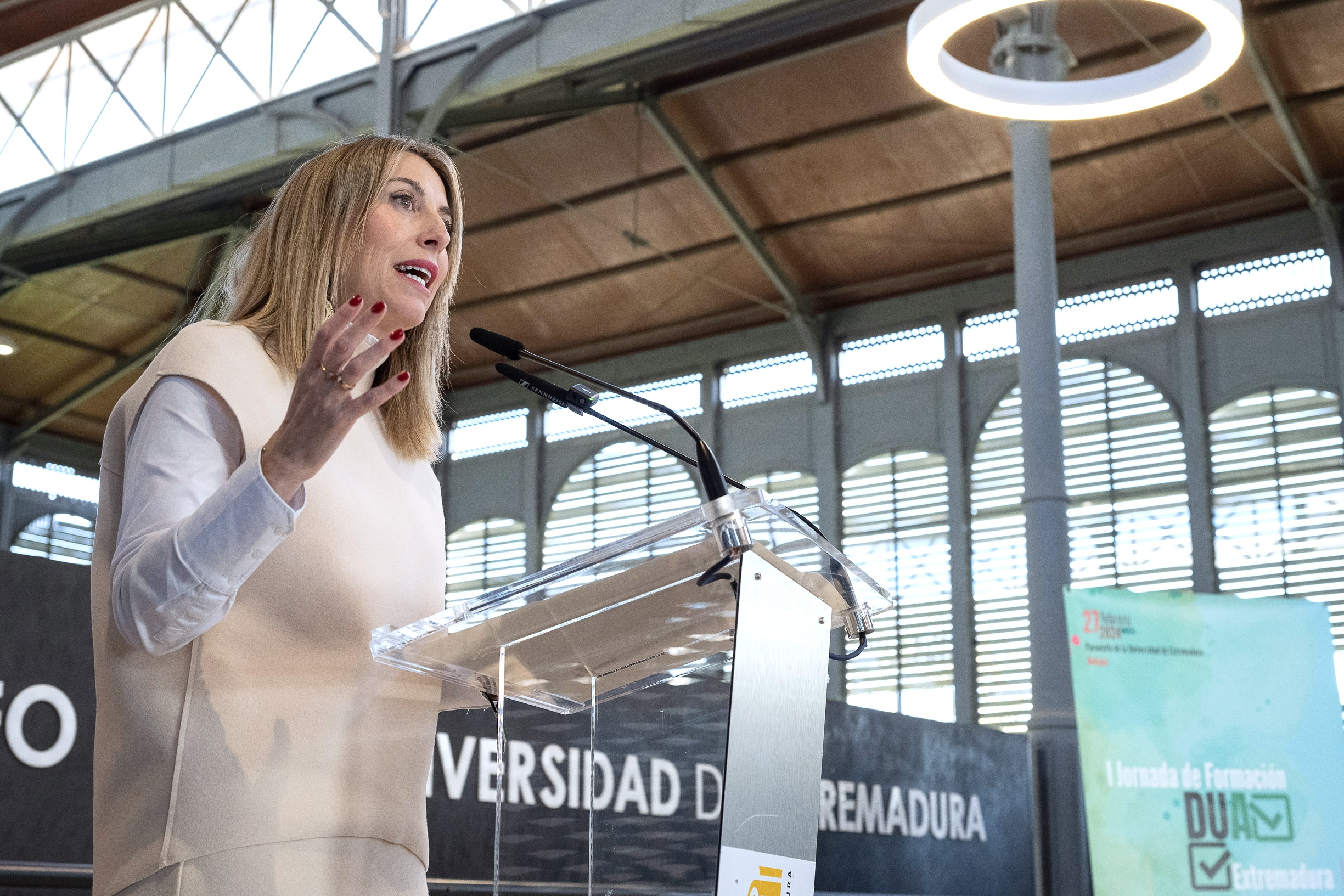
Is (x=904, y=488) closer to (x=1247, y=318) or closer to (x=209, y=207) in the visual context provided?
(x=1247, y=318)

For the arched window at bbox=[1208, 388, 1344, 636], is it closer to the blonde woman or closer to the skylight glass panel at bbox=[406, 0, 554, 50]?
the skylight glass panel at bbox=[406, 0, 554, 50]

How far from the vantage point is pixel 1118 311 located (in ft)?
42.9

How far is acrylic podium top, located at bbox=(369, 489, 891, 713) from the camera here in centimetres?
132

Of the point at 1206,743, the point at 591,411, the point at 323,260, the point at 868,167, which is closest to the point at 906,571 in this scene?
the point at 868,167

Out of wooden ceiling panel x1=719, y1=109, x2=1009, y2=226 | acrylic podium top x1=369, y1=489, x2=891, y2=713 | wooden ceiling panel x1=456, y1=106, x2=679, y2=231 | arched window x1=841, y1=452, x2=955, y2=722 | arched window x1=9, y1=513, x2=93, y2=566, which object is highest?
wooden ceiling panel x1=456, y1=106, x2=679, y2=231

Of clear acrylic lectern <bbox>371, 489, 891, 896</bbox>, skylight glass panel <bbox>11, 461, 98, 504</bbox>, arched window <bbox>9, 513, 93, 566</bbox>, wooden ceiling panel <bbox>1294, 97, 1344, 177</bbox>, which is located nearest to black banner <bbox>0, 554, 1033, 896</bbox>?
clear acrylic lectern <bbox>371, 489, 891, 896</bbox>

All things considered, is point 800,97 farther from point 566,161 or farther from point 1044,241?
point 1044,241

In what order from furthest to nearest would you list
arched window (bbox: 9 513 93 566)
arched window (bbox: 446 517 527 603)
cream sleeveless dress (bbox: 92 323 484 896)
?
arched window (bbox: 9 513 93 566)
arched window (bbox: 446 517 527 603)
cream sleeveless dress (bbox: 92 323 484 896)

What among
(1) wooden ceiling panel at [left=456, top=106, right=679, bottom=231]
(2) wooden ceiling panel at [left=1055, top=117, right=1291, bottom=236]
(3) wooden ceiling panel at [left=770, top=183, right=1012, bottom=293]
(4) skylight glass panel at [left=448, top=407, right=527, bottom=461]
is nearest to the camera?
(2) wooden ceiling panel at [left=1055, top=117, right=1291, bottom=236]

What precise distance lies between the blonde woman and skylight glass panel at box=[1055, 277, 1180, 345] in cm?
1224

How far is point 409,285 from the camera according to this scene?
4.97 ft

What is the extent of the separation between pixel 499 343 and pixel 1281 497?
38.3 ft

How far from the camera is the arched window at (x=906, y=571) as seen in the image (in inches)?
519

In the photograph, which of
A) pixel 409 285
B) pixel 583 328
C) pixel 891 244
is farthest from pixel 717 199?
pixel 409 285
